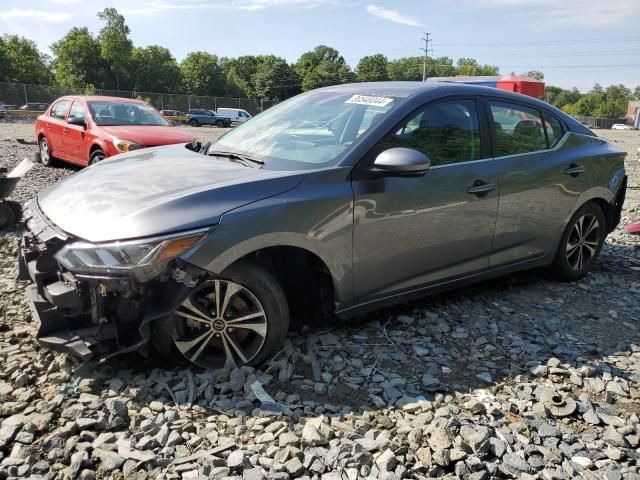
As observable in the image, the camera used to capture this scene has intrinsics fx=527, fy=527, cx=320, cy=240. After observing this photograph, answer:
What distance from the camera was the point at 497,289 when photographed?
468 cm

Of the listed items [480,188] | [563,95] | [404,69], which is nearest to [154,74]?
[404,69]

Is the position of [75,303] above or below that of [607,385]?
above

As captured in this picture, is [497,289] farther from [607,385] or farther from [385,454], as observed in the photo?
[385,454]

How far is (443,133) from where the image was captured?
380 centimetres

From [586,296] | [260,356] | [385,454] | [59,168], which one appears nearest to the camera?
Result: [385,454]

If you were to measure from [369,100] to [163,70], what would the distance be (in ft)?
288

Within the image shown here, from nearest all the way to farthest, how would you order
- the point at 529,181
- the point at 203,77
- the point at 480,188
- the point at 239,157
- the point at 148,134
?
the point at 239,157 < the point at 480,188 < the point at 529,181 < the point at 148,134 < the point at 203,77

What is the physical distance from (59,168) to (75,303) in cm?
931

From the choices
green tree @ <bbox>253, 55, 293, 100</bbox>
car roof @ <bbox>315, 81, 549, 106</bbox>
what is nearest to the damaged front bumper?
car roof @ <bbox>315, 81, 549, 106</bbox>

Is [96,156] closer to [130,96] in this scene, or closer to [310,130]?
[310,130]

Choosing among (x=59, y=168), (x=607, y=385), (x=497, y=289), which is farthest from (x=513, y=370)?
(x=59, y=168)

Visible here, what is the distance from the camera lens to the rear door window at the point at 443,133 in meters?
3.57

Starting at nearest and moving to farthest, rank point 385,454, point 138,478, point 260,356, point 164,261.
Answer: point 138,478 < point 385,454 < point 164,261 < point 260,356

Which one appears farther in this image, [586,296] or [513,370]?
[586,296]
